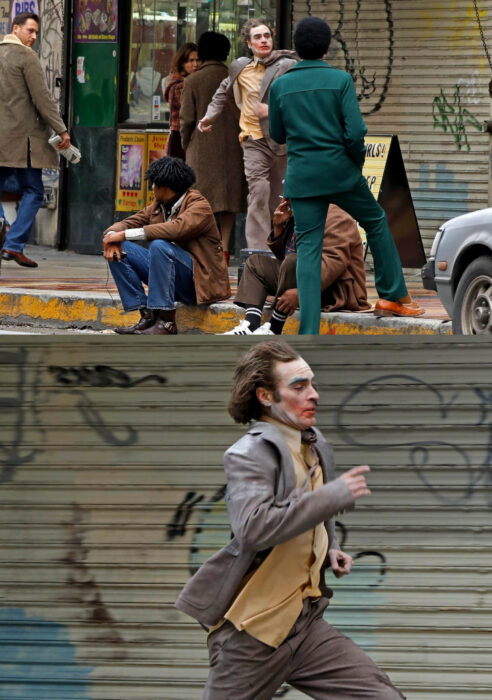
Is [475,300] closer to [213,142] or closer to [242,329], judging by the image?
[242,329]

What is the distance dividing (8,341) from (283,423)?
2.54 metres

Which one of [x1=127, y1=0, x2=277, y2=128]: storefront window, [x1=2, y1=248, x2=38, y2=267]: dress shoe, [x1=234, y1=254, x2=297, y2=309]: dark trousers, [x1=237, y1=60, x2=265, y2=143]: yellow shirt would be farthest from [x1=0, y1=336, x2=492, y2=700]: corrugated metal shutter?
[x1=127, y1=0, x2=277, y2=128]: storefront window

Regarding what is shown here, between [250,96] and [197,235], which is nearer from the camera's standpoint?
[197,235]

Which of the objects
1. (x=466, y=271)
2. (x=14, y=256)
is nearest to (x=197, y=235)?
(x=466, y=271)

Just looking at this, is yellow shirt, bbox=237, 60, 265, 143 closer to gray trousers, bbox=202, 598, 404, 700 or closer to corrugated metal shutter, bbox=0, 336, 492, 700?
corrugated metal shutter, bbox=0, 336, 492, 700

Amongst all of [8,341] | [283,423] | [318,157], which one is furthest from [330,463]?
[318,157]

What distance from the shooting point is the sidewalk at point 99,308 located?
24.8ft

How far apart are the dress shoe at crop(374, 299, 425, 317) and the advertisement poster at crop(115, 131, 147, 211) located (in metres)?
5.46

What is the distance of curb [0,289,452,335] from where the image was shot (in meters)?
7.53

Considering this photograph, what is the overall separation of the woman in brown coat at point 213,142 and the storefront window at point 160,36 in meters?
2.29

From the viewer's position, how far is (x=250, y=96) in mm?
8852

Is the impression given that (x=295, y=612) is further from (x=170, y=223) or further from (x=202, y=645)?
(x=170, y=223)

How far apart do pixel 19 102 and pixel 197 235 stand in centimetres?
278

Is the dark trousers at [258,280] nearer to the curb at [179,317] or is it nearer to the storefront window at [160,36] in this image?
the curb at [179,317]
